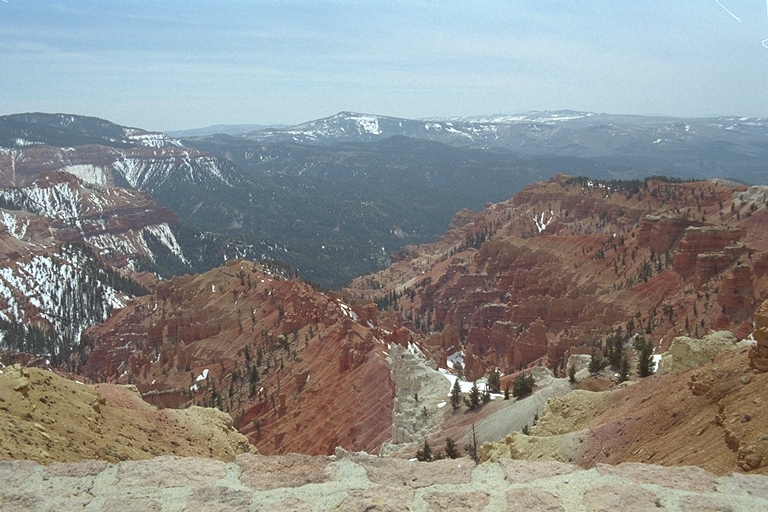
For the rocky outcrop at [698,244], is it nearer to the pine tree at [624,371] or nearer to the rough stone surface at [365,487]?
the pine tree at [624,371]

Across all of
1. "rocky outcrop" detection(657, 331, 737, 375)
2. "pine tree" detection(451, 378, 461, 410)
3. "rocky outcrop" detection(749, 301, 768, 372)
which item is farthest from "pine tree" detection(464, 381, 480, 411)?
"rocky outcrop" detection(749, 301, 768, 372)

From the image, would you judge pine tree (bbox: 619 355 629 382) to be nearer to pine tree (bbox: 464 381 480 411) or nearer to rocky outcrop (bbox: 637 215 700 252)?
pine tree (bbox: 464 381 480 411)

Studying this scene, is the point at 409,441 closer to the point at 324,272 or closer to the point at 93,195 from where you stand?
the point at 324,272

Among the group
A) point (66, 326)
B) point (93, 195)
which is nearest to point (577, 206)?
point (66, 326)

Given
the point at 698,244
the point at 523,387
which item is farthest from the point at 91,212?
the point at 523,387

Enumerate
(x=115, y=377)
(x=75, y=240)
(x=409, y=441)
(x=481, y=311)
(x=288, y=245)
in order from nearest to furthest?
(x=409, y=441) < (x=115, y=377) < (x=481, y=311) < (x=75, y=240) < (x=288, y=245)

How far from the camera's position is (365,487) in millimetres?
5211

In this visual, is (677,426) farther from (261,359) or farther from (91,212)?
(91,212)

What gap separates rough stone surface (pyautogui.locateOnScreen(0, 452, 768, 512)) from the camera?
486 centimetres

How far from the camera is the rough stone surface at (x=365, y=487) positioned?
486cm

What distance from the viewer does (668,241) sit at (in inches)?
2552

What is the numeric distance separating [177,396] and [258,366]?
5896 millimetres

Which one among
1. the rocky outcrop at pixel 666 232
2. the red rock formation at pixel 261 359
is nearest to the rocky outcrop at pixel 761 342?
the red rock formation at pixel 261 359

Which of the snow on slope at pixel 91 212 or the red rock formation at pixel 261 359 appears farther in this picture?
the snow on slope at pixel 91 212
